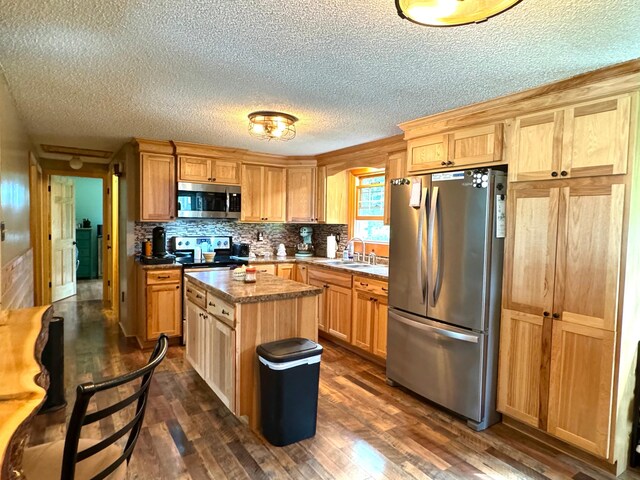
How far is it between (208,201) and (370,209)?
2020mm

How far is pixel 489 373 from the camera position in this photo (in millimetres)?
2590

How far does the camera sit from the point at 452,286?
2.69 metres

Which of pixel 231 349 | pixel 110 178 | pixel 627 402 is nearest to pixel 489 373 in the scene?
pixel 627 402

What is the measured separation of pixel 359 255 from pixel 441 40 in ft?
10.5

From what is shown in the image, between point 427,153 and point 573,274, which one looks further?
point 427,153

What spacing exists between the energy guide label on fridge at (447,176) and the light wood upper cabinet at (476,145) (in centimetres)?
20

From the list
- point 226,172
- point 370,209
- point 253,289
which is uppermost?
point 226,172

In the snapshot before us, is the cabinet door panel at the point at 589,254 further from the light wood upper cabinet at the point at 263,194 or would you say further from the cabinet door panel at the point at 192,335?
the light wood upper cabinet at the point at 263,194

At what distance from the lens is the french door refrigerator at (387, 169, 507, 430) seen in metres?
2.55

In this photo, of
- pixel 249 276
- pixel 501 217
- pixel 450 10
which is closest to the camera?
pixel 450 10

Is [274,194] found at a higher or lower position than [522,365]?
higher

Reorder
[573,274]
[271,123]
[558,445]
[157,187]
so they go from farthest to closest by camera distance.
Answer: [157,187] → [271,123] → [558,445] → [573,274]

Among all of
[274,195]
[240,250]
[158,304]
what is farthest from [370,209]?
[158,304]

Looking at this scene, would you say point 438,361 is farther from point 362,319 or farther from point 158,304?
point 158,304
